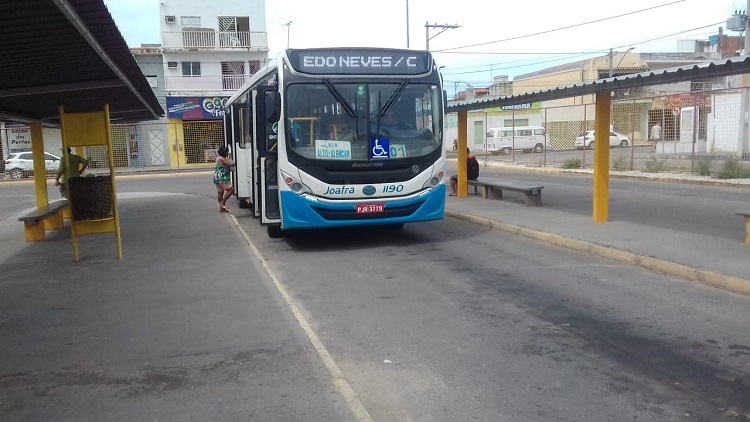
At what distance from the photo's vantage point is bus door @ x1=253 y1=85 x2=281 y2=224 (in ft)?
35.2

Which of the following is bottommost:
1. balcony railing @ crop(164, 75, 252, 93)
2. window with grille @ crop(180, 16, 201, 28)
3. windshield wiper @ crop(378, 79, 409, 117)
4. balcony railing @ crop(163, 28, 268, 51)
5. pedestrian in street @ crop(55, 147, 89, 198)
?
pedestrian in street @ crop(55, 147, 89, 198)

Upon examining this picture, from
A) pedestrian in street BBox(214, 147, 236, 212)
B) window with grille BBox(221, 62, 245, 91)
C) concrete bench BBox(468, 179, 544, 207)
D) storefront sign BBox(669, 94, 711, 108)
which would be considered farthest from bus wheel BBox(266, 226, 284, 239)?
window with grille BBox(221, 62, 245, 91)

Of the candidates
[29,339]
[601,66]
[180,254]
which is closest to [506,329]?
[29,339]

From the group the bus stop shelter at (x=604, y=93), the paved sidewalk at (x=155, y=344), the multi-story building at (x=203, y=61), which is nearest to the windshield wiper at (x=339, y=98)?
the paved sidewalk at (x=155, y=344)

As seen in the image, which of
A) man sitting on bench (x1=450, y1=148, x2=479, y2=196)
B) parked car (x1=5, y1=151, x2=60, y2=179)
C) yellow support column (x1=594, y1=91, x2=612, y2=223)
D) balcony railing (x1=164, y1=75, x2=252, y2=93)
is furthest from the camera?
balcony railing (x1=164, y1=75, x2=252, y2=93)

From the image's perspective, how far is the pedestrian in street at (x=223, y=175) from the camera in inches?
656

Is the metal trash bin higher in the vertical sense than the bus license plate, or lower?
higher

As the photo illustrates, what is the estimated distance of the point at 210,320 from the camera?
6777 millimetres

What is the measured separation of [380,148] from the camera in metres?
10.4

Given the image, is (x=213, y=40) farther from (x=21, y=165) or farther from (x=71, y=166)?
(x=71, y=166)

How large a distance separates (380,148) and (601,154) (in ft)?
14.1

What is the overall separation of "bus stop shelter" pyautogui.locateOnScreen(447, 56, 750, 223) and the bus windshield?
315 cm

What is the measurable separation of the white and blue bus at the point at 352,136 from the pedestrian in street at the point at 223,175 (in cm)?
605

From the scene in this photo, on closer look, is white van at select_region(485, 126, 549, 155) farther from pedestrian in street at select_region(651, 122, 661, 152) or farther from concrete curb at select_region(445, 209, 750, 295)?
concrete curb at select_region(445, 209, 750, 295)
